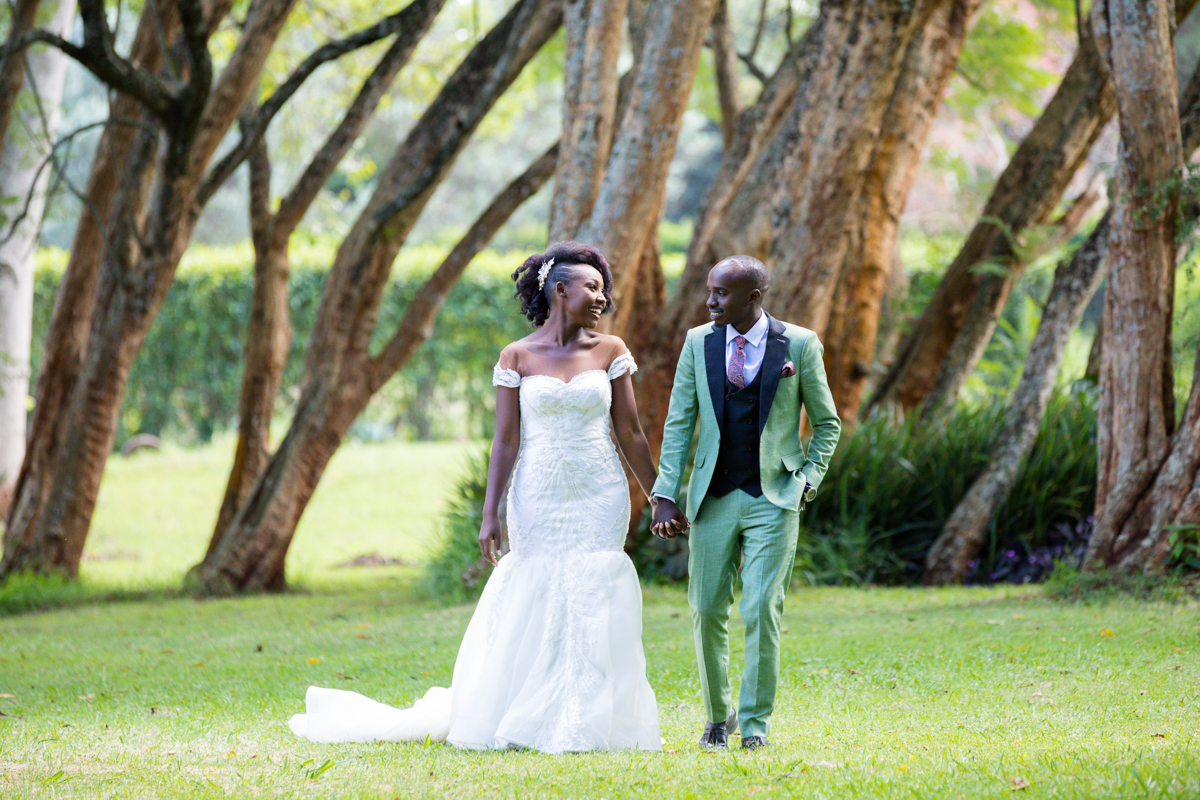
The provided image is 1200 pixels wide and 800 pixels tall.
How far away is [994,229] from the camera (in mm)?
10586

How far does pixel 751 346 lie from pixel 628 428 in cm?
67

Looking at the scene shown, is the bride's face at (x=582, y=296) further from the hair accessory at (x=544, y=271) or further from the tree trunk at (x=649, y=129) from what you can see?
the tree trunk at (x=649, y=129)

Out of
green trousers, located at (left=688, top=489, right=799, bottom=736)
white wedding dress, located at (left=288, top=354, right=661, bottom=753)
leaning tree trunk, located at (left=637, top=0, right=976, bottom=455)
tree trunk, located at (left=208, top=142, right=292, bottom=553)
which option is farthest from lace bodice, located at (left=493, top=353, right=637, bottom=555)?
tree trunk, located at (left=208, top=142, right=292, bottom=553)

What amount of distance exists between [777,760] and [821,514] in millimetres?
5812

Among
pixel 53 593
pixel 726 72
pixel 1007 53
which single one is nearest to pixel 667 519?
pixel 53 593

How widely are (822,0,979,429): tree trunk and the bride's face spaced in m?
4.59

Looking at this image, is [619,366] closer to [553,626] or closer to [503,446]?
[503,446]

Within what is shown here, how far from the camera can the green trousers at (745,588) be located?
4.15 metres

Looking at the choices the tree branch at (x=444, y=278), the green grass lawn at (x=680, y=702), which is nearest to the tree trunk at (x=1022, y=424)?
the green grass lawn at (x=680, y=702)

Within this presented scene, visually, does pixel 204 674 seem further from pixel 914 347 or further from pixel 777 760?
pixel 914 347

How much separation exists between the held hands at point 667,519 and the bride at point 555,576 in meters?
0.35

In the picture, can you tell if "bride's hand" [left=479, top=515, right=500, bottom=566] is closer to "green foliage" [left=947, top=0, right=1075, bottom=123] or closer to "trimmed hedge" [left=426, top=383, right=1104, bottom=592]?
"trimmed hedge" [left=426, top=383, right=1104, bottom=592]

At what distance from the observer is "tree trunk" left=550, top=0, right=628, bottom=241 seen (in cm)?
820

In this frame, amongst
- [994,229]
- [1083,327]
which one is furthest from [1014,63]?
[1083,327]
